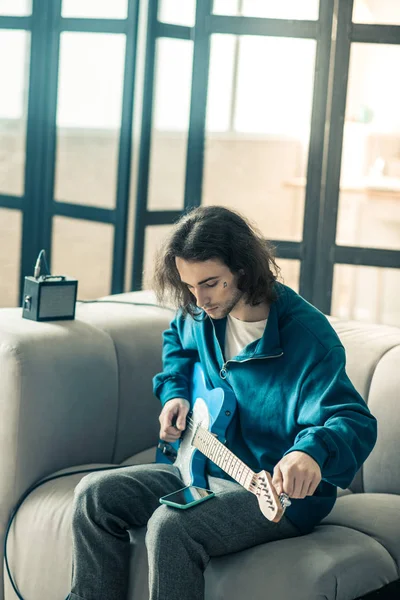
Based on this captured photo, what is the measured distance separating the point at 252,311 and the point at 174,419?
0.95ft

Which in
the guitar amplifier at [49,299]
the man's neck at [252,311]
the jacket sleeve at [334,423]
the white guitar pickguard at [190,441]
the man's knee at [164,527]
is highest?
the man's neck at [252,311]

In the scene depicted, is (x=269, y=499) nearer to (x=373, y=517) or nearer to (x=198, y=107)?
(x=373, y=517)

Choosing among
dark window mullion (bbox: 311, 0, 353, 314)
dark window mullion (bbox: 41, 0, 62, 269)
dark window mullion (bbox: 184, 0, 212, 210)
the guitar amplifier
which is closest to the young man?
the guitar amplifier

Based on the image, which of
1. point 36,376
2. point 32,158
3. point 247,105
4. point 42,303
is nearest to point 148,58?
point 247,105

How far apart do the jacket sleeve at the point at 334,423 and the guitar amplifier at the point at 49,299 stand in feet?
2.39

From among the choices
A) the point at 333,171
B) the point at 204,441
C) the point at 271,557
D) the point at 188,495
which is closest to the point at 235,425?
the point at 204,441

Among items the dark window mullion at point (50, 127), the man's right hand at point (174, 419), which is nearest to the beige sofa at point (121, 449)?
the man's right hand at point (174, 419)

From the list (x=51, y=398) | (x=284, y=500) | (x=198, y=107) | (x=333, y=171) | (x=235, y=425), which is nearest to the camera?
(x=284, y=500)

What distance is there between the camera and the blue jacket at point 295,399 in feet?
4.99

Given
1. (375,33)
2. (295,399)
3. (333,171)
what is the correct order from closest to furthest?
A: (295,399) < (375,33) < (333,171)

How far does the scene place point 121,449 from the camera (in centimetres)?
213

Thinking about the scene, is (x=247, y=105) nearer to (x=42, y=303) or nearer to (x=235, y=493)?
(x=42, y=303)

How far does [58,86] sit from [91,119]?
221 millimetres

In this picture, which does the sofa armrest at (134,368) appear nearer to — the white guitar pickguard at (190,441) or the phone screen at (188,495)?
the white guitar pickguard at (190,441)
